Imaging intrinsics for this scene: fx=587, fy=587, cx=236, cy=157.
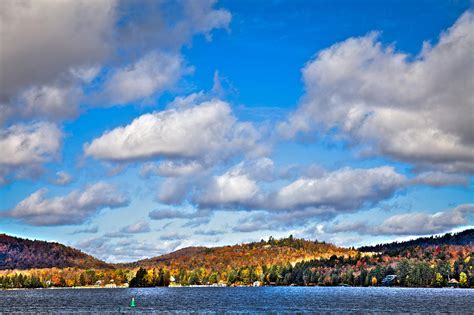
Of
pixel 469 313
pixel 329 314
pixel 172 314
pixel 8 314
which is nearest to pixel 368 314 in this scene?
pixel 329 314

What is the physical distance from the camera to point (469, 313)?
17662 centimetres

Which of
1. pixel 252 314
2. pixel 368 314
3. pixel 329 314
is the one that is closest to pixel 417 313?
pixel 368 314

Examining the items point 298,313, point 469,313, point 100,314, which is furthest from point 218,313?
point 469,313

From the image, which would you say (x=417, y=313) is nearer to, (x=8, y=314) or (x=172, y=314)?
(x=172, y=314)

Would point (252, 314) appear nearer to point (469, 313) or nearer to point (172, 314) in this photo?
point (172, 314)

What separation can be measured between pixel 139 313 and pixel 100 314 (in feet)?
40.0

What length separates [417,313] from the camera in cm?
17650

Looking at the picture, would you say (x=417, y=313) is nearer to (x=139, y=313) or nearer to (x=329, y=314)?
(x=329, y=314)

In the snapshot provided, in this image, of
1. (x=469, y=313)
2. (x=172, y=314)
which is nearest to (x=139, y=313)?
(x=172, y=314)

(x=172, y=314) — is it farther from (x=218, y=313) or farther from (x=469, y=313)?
(x=469, y=313)

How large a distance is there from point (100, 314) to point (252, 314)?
47.4m

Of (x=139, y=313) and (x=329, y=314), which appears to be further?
(x=139, y=313)

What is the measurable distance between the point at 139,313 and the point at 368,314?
7117 cm

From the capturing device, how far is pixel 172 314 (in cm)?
18288
